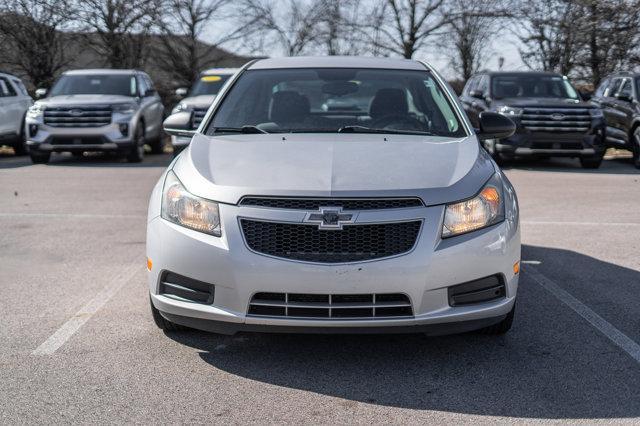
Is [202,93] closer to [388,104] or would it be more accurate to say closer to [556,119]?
[556,119]

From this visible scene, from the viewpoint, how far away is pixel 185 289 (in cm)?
421

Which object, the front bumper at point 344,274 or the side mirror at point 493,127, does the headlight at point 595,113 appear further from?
the front bumper at point 344,274

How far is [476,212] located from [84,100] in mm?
12955

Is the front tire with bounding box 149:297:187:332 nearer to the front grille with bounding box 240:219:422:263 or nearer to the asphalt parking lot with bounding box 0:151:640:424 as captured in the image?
the asphalt parking lot with bounding box 0:151:640:424

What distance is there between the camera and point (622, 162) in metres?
17.4

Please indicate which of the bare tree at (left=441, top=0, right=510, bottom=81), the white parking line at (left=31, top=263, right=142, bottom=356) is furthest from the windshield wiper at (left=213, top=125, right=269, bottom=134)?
the bare tree at (left=441, top=0, right=510, bottom=81)

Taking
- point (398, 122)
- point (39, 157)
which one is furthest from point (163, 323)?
point (39, 157)

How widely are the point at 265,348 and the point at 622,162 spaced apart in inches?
571

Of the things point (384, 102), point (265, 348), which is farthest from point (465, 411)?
point (384, 102)

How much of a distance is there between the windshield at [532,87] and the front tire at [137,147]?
7.00 m

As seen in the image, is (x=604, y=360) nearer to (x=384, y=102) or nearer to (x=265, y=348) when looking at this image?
(x=265, y=348)

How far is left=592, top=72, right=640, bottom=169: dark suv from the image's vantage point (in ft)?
51.3

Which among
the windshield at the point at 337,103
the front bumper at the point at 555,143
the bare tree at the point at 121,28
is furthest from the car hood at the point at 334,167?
the bare tree at the point at 121,28

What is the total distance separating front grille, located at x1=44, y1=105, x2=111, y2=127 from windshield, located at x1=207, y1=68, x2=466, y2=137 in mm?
10279
